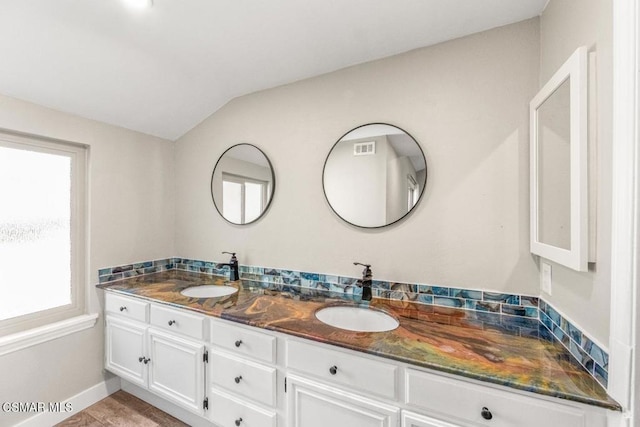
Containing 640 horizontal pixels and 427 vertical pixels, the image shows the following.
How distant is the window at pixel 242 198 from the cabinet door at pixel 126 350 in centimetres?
98

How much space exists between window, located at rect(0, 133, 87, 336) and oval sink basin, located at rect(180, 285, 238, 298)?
820 millimetres

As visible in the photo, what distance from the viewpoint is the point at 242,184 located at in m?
2.24

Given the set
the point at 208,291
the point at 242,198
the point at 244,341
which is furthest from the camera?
the point at 242,198

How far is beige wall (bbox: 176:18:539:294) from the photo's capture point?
1.41 meters

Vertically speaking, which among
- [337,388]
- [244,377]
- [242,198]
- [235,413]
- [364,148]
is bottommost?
[235,413]

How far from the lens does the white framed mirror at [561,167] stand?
0.95 metres

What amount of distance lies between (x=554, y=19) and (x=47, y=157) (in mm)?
2994

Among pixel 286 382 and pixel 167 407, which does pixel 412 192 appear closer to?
pixel 286 382

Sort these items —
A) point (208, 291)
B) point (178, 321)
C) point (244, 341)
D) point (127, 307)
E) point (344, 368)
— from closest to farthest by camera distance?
1. point (344, 368)
2. point (244, 341)
3. point (178, 321)
4. point (127, 307)
5. point (208, 291)

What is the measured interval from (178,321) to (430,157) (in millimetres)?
1777

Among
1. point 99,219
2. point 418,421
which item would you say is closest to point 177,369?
point 99,219

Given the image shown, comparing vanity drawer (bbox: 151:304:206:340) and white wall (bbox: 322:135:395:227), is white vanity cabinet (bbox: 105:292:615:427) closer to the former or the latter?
vanity drawer (bbox: 151:304:206:340)

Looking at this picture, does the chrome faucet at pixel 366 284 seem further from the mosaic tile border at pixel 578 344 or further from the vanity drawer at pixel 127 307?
the vanity drawer at pixel 127 307

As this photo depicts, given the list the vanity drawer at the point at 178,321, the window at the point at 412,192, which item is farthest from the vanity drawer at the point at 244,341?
the window at the point at 412,192
